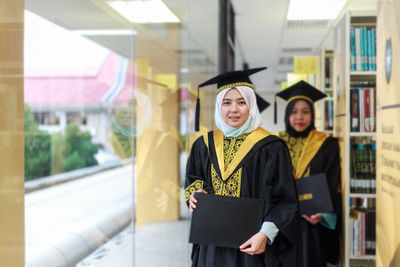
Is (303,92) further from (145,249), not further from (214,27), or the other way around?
(145,249)

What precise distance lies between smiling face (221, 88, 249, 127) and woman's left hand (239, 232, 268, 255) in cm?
53

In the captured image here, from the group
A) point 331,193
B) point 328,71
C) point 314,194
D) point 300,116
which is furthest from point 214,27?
point 314,194

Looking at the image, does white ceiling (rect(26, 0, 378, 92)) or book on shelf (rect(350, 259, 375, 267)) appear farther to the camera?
book on shelf (rect(350, 259, 375, 267))

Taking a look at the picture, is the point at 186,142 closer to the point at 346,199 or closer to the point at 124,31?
the point at 124,31

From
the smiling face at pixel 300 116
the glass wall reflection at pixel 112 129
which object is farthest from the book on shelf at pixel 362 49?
Result: the glass wall reflection at pixel 112 129

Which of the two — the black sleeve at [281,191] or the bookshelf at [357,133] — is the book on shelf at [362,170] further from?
the black sleeve at [281,191]

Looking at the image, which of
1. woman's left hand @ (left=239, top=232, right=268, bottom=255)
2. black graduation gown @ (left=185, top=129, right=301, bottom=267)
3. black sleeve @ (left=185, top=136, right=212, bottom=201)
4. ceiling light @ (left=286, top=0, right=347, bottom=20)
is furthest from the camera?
ceiling light @ (left=286, top=0, right=347, bottom=20)

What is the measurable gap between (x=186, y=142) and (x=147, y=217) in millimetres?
893

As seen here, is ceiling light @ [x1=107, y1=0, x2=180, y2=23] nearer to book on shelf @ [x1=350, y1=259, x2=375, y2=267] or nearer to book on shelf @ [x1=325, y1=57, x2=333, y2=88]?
book on shelf @ [x1=350, y1=259, x2=375, y2=267]

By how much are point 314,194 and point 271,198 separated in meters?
1.36

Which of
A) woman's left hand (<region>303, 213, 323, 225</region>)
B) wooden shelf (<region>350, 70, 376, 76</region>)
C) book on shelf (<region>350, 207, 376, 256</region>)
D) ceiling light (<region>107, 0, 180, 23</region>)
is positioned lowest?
book on shelf (<region>350, 207, 376, 256</region>)

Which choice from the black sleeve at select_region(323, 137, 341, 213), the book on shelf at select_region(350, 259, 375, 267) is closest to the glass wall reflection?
the black sleeve at select_region(323, 137, 341, 213)

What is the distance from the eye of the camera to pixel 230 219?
76.4 inches

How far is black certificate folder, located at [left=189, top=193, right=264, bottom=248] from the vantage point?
1.93 meters
